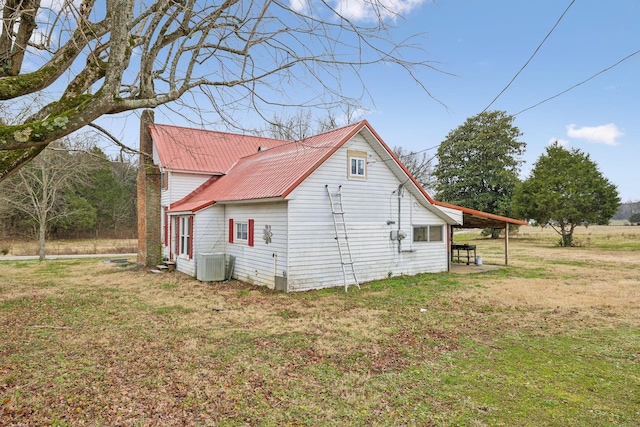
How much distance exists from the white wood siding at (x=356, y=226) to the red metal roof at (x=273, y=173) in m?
0.38

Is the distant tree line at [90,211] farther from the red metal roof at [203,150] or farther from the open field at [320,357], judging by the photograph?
the open field at [320,357]

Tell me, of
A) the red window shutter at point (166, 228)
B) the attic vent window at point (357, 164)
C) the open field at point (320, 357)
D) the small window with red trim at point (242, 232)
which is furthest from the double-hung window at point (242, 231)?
the red window shutter at point (166, 228)

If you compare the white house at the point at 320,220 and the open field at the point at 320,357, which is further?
the white house at the point at 320,220

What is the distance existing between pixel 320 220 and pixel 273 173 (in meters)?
2.80

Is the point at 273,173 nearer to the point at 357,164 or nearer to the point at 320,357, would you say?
the point at 357,164

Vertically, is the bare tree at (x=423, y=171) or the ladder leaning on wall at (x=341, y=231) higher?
the bare tree at (x=423, y=171)

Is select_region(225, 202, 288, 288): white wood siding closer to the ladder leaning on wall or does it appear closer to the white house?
the white house

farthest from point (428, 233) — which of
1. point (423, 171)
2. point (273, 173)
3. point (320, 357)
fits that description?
point (423, 171)

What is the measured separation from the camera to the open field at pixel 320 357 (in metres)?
4.20

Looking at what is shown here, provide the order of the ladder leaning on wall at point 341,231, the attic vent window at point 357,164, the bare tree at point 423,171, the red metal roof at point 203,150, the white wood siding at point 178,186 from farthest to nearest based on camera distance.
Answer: the bare tree at point 423,171, the red metal roof at point 203,150, the white wood siding at point 178,186, the attic vent window at point 357,164, the ladder leaning on wall at point 341,231

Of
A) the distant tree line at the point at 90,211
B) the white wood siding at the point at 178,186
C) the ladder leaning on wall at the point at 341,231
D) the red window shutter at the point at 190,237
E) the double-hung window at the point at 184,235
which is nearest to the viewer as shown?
the ladder leaning on wall at the point at 341,231

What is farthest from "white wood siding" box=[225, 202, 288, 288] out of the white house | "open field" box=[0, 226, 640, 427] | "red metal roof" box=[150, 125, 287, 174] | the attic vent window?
"red metal roof" box=[150, 125, 287, 174]

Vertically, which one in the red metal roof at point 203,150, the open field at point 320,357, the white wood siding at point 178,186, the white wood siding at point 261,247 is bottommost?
the open field at point 320,357

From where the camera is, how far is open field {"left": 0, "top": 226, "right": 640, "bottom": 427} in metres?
4.20
